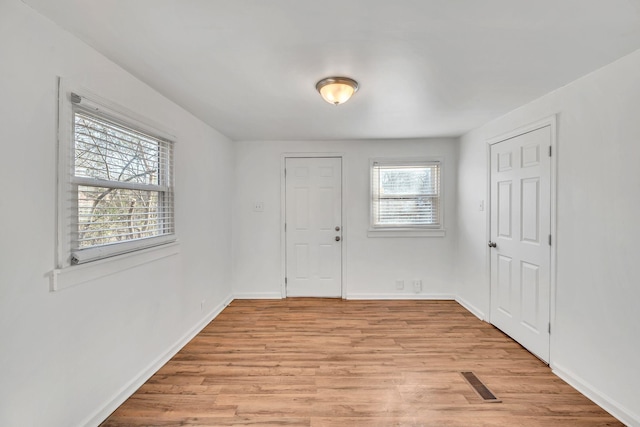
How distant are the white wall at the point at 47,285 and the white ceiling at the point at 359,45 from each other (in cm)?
15

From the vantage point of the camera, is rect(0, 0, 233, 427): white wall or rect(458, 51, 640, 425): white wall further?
rect(458, 51, 640, 425): white wall

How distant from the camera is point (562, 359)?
2252mm

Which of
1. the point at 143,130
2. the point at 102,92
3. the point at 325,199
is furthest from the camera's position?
the point at 325,199

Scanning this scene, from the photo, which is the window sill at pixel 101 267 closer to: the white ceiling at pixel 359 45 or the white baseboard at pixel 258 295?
the white ceiling at pixel 359 45

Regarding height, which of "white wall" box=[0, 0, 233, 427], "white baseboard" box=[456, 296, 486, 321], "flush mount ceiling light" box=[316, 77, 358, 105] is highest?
"flush mount ceiling light" box=[316, 77, 358, 105]

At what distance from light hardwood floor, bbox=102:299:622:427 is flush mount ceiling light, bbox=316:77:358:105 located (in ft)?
6.99

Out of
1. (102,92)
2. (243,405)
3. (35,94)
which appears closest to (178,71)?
(102,92)

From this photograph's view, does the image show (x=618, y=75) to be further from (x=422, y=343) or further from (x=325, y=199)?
(x=325, y=199)

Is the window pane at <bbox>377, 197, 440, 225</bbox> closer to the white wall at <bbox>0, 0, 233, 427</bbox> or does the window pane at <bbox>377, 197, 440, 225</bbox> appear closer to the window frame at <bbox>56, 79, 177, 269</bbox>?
the white wall at <bbox>0, 0, 233, 427</bbox>

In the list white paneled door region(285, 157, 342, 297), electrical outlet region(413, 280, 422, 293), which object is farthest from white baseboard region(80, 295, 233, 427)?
electrical outlet region(413, 280, 422, 293)

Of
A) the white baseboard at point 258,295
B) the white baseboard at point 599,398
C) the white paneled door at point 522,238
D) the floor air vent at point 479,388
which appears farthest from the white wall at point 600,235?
the white baseboard at point 258,295

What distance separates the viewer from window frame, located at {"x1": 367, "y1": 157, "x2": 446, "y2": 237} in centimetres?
405

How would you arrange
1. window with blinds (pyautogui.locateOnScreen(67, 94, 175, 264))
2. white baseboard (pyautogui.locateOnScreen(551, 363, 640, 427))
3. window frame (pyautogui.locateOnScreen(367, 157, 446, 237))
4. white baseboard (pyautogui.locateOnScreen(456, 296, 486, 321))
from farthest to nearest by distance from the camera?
window frame (pyautogui.locateOnScreen(367, 157, 446, 237)) < white baseboard (pyautogui.locateOnScreen(456, 296, 486, 321)) < white baseboard (pyautogui.locateOnScreen(551, 363, 640, 427)) < window with blinds (pyautogui.locateOnScreen(67, 94, 175, 264))

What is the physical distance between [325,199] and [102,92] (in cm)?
281
